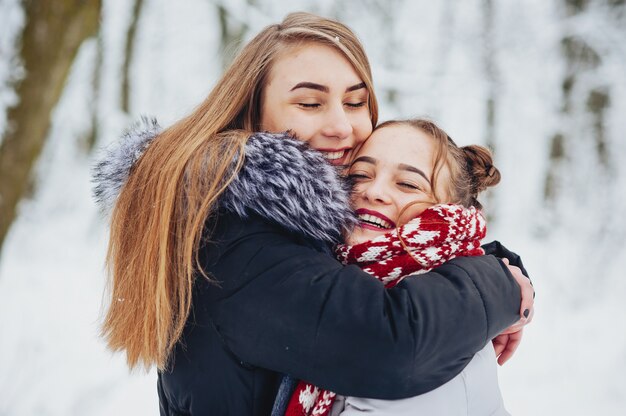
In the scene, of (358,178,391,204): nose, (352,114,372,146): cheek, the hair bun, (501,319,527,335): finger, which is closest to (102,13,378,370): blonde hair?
(352,114,372,146): cheek

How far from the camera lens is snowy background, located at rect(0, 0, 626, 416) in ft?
16.7

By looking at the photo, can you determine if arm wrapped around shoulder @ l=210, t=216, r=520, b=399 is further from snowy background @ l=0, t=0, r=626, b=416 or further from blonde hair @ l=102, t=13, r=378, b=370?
snowy background @ l=0, t=0, r=626, b=416

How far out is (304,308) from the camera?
4.22ft

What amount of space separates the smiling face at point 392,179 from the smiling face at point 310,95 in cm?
14

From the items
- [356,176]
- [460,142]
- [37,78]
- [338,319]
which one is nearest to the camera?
[338,319]

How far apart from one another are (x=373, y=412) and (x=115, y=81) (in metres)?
11.6

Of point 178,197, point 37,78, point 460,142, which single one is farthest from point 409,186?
point 460,142

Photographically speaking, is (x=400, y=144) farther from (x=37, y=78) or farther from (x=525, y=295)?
(x=37, y=78)

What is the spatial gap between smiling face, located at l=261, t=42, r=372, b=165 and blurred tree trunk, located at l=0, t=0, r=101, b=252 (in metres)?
2.01

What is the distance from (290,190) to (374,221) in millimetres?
424

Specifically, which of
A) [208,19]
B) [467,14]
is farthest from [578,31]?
[208,19]

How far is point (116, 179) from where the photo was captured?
1690 millimetres

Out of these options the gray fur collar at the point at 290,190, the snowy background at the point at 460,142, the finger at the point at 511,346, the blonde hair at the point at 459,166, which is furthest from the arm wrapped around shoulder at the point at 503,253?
the snowy background at the point at 460,142

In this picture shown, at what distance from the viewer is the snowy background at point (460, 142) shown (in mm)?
5102
